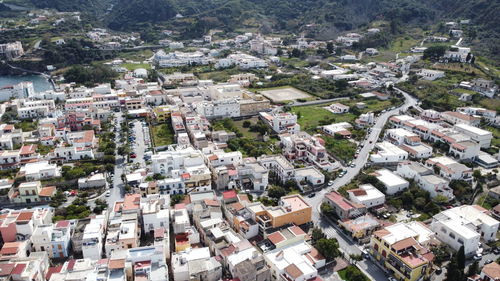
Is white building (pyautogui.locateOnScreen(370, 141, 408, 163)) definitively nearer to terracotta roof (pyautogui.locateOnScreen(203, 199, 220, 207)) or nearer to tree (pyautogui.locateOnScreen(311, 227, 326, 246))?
tree (pyautogui.locateOnScreen(311, 227, 326, 246))

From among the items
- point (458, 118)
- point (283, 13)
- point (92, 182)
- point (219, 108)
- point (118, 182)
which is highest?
point (283, 13)

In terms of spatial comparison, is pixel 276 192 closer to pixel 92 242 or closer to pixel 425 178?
pixel 425 178

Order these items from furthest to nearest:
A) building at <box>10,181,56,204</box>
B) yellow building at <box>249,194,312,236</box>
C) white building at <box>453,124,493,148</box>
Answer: white building at <box>453,124,493,148</box> → building at <box>10,181,56,204</box> → yellow building at <box>249,194,312,236</box>

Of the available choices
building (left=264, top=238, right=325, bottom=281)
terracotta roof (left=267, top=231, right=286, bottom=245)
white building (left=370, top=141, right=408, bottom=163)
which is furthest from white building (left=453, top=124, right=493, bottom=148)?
terracotta roof (left=267, top=231, right=286, bottom=245)

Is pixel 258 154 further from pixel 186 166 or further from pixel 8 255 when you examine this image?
pixel 8 255

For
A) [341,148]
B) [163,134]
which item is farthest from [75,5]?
[341,148]

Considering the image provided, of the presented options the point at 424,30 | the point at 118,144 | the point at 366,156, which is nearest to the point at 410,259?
the point at 366,156

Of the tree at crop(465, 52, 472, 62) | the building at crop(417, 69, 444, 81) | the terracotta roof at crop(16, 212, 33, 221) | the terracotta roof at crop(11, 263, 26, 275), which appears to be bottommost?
the terracotta roof at crop(11, 263, 26, 275)
